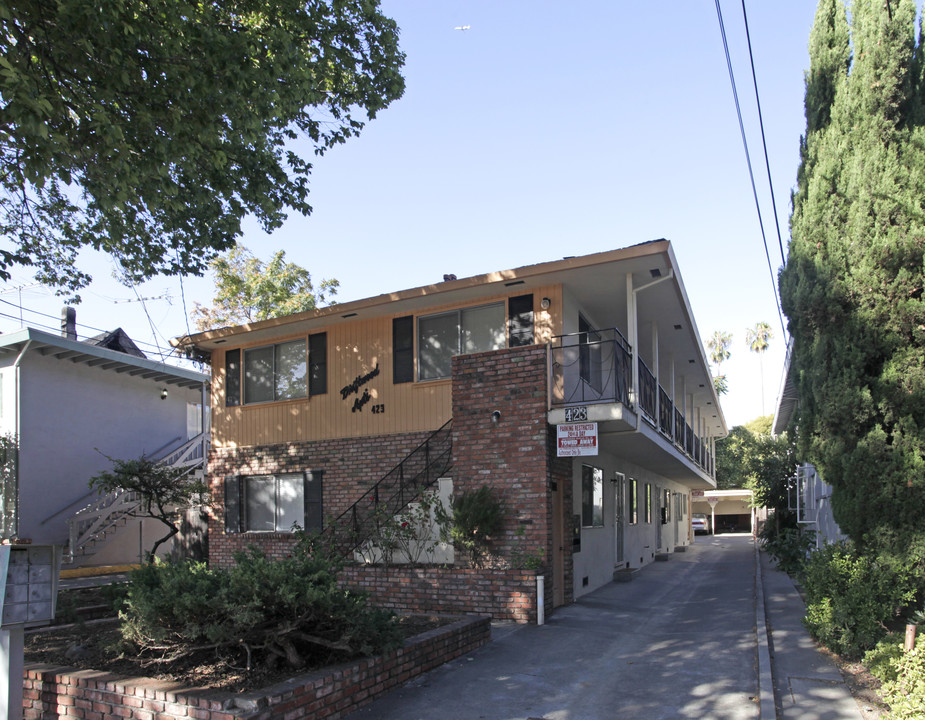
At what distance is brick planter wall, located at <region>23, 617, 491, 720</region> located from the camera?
18.9 feet

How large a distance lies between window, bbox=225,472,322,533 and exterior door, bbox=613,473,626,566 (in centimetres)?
667

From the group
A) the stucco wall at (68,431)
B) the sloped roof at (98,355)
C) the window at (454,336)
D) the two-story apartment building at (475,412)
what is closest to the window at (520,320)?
the two-story apartment building at (475,412)

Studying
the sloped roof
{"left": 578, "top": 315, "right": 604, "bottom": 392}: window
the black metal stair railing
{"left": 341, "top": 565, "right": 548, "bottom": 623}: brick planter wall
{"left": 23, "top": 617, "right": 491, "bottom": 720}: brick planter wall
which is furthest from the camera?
the sloped roof

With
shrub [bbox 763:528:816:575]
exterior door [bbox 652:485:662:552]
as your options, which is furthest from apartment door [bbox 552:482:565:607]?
exterior door [bbox 652:485:662:552]

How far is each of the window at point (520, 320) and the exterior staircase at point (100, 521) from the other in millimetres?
10658

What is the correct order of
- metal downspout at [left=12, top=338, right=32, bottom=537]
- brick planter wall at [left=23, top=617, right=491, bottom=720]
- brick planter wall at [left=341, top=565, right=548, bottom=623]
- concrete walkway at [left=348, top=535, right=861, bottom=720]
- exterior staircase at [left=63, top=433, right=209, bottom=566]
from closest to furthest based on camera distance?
brick planter wall at [left=23, top=617, right=491, bottom=720] → concrete walkway at [left=348, top=535, right=861, bottom=720] → brick planter wall at [left=341, top=565, right=548, bottom=623] → metal downspout at [left=12, top=338, right=32, bottom=537] → exterior staircase at [left=63, top=433, right=209, bottom=566]

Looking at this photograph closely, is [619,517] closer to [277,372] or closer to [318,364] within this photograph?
[318,364]

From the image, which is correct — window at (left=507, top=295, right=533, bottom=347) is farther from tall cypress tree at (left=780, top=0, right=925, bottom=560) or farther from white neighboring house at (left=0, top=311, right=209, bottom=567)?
white neighboring house at (left=0, top=311, right=209, bottom=567)

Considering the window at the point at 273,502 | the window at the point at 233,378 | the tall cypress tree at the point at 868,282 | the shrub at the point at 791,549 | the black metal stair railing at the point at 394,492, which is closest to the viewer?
the tall cypress tree at the point at 868,282

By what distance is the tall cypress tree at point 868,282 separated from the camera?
8852mm

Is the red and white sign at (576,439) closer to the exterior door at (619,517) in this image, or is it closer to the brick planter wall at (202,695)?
the brick planter wall at (202,695)

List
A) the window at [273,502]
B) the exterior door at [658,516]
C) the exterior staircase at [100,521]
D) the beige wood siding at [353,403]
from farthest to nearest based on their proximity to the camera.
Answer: the exterior door at [658,516], the exterior staircase at [100,521], the window at [273,502], the beige wood siding at [353,403]

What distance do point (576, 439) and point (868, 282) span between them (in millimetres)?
4274

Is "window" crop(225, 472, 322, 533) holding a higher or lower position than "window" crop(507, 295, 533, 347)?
lower
